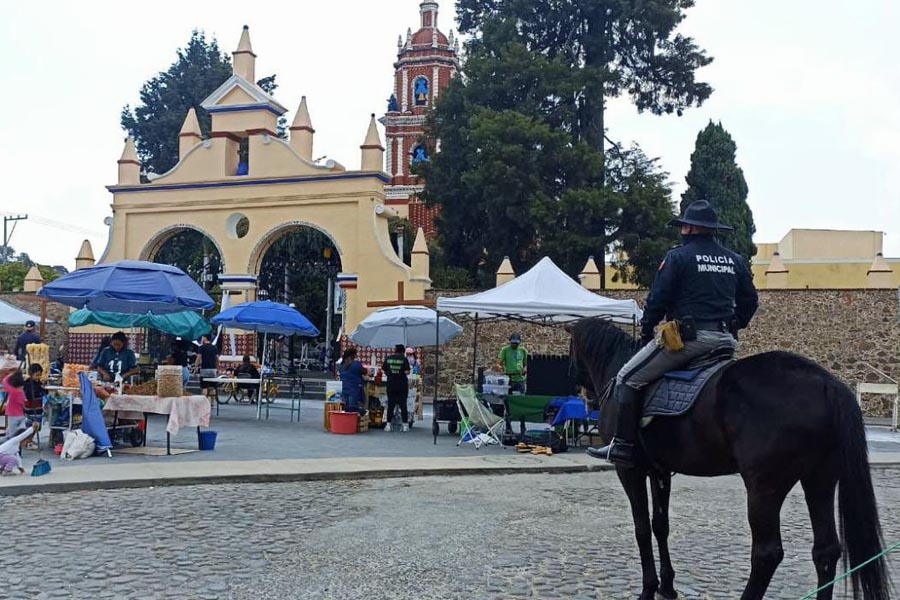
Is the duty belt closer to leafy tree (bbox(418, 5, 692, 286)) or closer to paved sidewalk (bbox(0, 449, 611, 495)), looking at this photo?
paved sidewalk (bbox(0, 449, 611, 495))

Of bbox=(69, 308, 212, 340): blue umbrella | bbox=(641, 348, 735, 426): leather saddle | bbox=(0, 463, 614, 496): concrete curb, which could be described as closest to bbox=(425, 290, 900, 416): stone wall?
bbox=(69, 308, 212, 340): blue umbrella

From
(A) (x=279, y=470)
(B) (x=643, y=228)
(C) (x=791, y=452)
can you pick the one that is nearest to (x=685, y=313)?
(C) (x=791, y=452)

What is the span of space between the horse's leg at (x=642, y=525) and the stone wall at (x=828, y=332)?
1576 cm

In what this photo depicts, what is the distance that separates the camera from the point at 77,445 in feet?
37.6

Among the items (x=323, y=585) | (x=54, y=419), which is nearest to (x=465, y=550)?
(x=323, y=585)

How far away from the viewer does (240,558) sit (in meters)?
6.46

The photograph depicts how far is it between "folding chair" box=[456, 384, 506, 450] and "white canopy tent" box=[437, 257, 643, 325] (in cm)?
141

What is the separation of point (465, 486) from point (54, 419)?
600 centimetres

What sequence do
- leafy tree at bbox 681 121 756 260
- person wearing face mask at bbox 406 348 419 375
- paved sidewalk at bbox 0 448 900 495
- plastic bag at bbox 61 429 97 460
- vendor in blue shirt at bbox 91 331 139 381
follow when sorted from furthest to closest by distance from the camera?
1. leafy tree at bbox 681 121 756 260
2. person wearing face mask at bbox 406 348 419 375
3. vendor in blue shirt at bbox 91 331 139 381
4. plastic bag at bbox 61 429 97 460
5. paved sidewalk at bbox 0 448 900 495

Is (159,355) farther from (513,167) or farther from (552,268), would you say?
(552,268)

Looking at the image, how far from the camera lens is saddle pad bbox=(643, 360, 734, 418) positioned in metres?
5.40

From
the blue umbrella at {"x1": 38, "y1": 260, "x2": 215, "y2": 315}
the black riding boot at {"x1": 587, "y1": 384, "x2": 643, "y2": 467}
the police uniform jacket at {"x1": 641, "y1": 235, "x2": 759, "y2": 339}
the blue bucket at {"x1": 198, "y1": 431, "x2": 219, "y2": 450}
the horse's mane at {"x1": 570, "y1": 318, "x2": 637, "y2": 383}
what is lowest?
the blue bucket at {"x1": 198, "y1": 431, "x2": 219, "y2": 450}

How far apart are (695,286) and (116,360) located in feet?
35.6

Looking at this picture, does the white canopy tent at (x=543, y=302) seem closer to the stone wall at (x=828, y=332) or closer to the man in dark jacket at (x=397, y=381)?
the man in dark jacket at (x=397, y=381)
